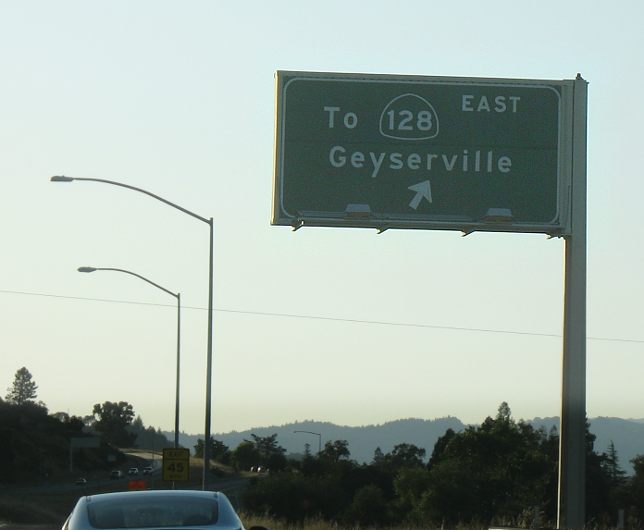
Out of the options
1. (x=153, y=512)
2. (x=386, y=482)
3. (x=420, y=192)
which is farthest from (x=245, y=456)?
(x=153, y=512)

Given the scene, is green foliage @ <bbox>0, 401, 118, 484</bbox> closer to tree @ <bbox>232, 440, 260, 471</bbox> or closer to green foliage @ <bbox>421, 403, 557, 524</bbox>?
tree @ <bbox>232, 440, 260, 471</bbox>

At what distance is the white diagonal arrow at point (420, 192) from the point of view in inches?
870

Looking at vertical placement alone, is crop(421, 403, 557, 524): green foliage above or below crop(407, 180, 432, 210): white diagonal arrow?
below

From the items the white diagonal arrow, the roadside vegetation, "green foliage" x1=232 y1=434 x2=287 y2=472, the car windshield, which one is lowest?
"green foliage" x1=232 y1=434 x2=287 y2=472

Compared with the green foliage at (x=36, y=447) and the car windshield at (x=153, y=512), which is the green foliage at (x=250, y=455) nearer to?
the green foliage at (x=36, y=447)

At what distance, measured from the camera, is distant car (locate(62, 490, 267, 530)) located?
11.7 m

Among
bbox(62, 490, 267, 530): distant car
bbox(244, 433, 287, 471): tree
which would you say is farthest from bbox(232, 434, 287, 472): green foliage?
bbox(62, 490, 267, 530): distant car

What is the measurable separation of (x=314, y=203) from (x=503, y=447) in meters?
66.4

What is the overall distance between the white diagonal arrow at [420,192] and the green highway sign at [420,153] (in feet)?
0.05

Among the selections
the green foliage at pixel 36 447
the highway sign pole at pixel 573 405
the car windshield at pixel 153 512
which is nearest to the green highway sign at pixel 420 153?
the highway sign pole at pixel 573 405

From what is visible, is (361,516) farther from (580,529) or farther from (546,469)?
(580,529)

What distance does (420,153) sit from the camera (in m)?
22.2

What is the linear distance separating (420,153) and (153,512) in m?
A: 11.4

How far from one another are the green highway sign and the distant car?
10347 mm
